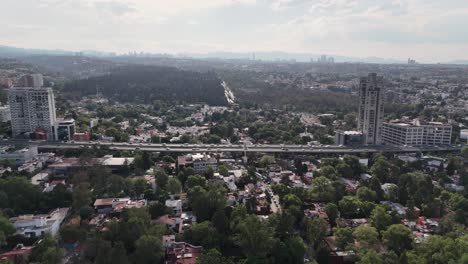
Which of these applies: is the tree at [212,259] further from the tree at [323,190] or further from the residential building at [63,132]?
the residential building at [63,132]

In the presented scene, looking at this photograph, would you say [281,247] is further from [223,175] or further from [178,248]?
[223,175]

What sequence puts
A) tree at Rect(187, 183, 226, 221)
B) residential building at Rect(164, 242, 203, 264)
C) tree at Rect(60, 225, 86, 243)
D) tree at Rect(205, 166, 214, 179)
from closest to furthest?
residential building at Rect(164, 242, 203, 264)
tree at Rect(60, 225, 86, 243)
tree at Rect(187, 183, 226, 221)
tree at Rect(205, 166, 214, 179)

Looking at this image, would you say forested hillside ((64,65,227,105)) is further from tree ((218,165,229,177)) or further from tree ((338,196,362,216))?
tree ((338,196,362,216))

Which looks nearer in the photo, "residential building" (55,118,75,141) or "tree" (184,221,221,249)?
"tree" (184,221,221,249)

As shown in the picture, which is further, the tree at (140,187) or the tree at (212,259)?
the tree at (140,187)

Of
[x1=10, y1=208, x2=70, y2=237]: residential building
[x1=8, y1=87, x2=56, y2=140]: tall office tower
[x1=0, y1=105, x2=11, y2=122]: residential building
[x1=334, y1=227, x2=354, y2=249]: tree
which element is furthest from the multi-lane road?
[x1=334, y1=227, x2=354, y2=249]: tree

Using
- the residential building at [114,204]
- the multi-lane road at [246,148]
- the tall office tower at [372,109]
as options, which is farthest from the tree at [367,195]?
the tall office tower at [372,109]
